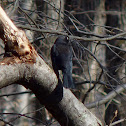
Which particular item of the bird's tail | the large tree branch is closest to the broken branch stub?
the large tree branch

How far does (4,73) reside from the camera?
1.97 metres

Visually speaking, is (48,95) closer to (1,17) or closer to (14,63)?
(14,63)

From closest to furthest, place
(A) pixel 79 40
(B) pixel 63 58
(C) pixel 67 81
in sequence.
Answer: (C) pixel 67 81, (A) pixel 79 40, (B) pixel 63 58

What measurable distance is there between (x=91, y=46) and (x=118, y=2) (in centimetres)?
265

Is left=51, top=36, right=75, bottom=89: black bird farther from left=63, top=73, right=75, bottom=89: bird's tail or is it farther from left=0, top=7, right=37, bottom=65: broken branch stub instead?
left=0, top=7, right=37, bottom=65: broken branch stub

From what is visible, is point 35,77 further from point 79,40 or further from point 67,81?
point 79,40

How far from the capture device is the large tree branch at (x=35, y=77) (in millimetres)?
2078

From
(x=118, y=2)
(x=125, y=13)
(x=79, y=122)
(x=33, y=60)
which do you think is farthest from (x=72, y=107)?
(x=118, y=2)

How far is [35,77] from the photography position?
2.19 meters

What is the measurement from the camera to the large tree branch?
2.08 metres

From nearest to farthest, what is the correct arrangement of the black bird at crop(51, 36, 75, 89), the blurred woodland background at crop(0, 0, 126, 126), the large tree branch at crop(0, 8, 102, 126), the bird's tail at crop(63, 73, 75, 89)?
the large tree branch at crop(0, 8, 102, 126), the bird's tail at crop(63, 73, 75, 89), the blurred woodland background at crop(0, 0, 126, 126), the black bird at crop(51, 36, 75, 89)

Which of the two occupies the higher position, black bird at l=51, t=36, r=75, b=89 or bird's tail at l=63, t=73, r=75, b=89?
black bird at l=51, t=36, r=75, b=89

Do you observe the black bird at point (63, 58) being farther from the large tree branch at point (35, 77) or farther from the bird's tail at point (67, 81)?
the large tree branch at point (35, 77)

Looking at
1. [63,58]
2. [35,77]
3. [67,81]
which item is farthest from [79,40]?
[35,77]
